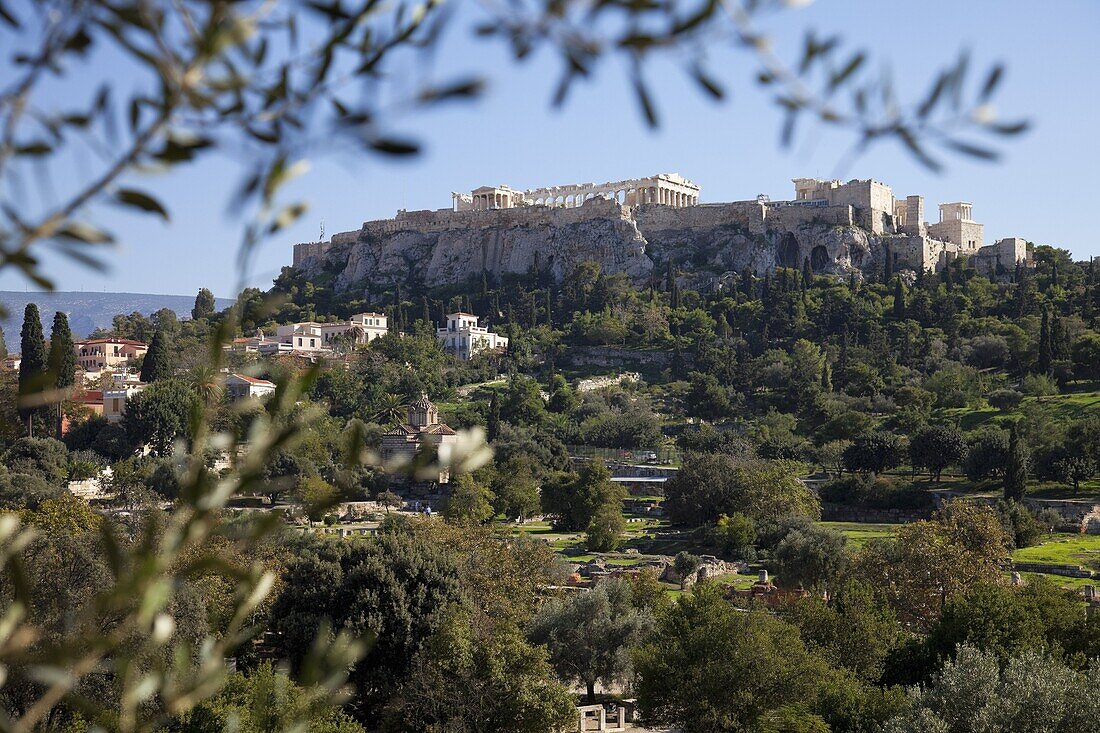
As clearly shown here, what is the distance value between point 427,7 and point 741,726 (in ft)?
56.8

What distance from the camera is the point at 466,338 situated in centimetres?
7225

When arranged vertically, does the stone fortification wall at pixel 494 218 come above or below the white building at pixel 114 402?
above

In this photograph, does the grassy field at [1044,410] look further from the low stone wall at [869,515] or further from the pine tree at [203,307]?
the pine tree at [203,307]

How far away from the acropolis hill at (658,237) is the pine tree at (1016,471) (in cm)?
4109

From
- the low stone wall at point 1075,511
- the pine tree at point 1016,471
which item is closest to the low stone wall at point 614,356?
the pine tree at point 1016,471

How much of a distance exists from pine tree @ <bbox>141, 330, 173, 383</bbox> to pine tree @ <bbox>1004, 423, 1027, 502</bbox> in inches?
1443

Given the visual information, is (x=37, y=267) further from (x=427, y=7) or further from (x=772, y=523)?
(x=772, y=523)

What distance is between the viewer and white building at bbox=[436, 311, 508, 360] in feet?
A: 236

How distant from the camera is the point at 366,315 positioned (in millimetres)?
75250

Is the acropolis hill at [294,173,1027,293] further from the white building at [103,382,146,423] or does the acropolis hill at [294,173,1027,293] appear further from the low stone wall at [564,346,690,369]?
the white building at [103,382,146,423]

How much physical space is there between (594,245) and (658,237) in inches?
194

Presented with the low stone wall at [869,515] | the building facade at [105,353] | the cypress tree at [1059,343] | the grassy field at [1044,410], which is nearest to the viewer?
the low stone wall at [869,515]

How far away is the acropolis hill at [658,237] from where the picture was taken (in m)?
82.3

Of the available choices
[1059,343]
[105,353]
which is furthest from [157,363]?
[1059,343]
